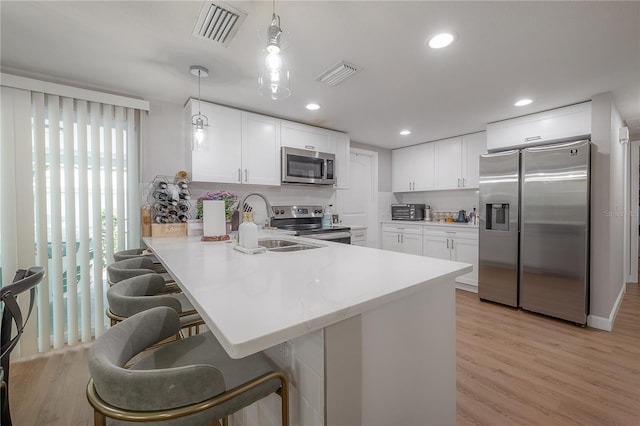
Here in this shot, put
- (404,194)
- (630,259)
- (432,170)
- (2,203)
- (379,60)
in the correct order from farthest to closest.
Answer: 1. (404,194)
2. (432,170)
3. (630,259)
4. (2,203)
5. (379,60)

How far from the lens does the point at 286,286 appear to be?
953mm

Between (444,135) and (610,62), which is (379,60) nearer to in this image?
(610,62)

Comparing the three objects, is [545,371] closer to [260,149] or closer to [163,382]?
[163,382]

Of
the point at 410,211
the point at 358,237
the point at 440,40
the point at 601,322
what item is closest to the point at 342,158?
the point at 358,237

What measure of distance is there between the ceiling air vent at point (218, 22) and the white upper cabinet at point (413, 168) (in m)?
3.73

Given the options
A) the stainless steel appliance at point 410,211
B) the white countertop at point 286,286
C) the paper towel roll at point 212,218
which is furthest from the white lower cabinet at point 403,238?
the paper towel roll at point 212,218

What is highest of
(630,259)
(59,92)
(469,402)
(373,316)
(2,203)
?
(59,92)

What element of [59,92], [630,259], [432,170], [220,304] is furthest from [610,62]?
[59,92]

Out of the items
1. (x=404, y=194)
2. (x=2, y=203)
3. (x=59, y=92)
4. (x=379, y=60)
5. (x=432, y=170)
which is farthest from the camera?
(x=404, y=194)

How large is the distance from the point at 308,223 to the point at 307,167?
832mm

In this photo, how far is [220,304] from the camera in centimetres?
78

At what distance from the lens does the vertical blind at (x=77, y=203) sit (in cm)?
234

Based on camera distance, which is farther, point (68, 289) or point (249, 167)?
point (249, 167)

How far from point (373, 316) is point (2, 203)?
9.87 ft
